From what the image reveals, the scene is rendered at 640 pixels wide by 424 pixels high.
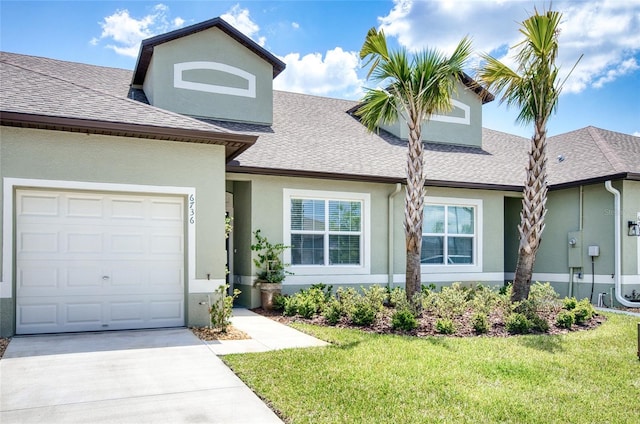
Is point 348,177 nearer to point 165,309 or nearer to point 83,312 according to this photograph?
point 165,309

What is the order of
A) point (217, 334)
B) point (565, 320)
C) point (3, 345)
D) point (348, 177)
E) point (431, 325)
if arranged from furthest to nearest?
point (348, 177)
point (565, 320)
point (431, 325)
point (217, 334)
point (3, 345)

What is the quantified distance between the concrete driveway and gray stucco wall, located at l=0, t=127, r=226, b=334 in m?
1.72

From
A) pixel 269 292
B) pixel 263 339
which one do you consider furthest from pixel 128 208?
pixel 269 292

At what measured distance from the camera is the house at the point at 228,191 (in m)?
8.77

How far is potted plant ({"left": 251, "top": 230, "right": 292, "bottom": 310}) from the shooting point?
39.4ft

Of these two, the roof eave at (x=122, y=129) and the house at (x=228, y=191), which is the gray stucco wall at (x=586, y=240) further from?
the roof eave at (x=122, y=129)

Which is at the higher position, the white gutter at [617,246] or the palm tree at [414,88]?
the palm tree at [414,88]

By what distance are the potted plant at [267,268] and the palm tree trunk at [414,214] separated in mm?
3205

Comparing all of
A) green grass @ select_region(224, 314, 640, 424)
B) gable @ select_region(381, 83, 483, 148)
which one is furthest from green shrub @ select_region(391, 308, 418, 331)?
gable @ select_region(381, 83, 483, 148)

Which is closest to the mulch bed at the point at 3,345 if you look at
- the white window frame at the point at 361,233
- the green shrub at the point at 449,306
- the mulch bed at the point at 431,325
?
the mulch bed at the point at 431,325

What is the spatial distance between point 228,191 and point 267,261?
8.65ft

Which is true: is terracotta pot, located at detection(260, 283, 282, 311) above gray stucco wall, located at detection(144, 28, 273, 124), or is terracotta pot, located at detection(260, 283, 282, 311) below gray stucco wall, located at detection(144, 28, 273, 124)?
below

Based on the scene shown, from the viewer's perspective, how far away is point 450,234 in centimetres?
1478

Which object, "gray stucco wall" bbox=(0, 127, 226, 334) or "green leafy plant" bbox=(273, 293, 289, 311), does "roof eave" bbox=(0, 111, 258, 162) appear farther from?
"green leafy plant" bbox=(273, 293, 289, 311)
